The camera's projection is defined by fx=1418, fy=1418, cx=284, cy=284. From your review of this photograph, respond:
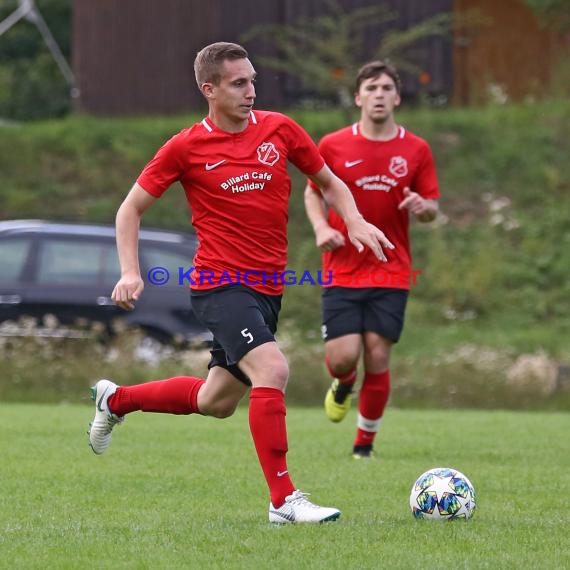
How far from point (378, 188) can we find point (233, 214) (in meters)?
2.76

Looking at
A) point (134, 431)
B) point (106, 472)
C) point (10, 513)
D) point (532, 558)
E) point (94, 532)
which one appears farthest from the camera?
point (134, 431)

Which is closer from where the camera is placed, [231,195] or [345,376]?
[231,195]

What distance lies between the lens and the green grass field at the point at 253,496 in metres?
5.52

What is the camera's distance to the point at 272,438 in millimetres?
6387

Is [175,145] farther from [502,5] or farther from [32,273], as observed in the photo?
[502,5]

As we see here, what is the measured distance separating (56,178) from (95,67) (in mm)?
3369

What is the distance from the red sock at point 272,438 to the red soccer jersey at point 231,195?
2.00 feet

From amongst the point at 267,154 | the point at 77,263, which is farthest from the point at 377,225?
the point at 77,263

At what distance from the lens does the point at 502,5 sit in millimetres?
26875

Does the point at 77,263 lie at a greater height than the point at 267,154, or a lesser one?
lesser

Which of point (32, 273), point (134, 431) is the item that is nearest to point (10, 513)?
point (134, 431)

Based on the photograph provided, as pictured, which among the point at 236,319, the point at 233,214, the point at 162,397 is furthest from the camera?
the point at 162,397

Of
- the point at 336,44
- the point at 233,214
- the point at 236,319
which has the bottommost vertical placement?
the point at 236,319

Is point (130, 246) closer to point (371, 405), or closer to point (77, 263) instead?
point (371, 405)
